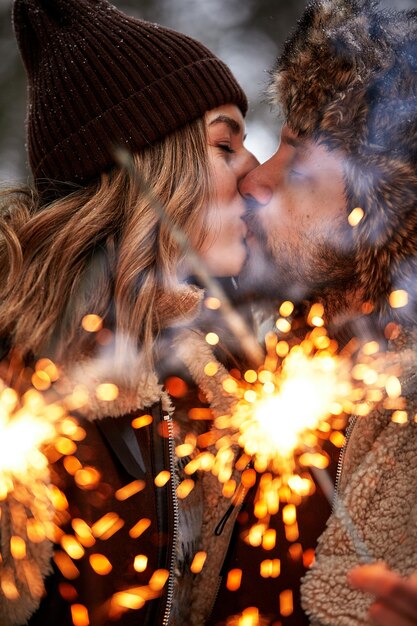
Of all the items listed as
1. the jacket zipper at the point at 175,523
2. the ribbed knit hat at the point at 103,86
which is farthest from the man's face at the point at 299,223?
the jacket zipper at the point at 175,523

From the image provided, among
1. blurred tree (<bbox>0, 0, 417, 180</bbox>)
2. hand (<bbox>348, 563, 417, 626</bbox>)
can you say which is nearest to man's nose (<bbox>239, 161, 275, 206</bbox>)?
hand (<bbox>348, 563, 417, 626</bbox>)

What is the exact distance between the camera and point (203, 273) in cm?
215

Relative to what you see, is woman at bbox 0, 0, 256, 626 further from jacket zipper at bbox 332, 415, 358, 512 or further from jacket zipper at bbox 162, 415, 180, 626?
jacket zipper at bbox 332, 415, 358, 512

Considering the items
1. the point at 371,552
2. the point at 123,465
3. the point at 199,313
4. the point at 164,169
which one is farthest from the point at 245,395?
the point at 164,169

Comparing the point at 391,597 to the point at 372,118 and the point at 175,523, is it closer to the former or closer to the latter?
the point at 175,523

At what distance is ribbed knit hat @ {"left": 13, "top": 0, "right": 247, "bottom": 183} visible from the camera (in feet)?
6.66

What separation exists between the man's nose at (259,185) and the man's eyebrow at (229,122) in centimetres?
18

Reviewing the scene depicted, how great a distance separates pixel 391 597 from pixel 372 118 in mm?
1257

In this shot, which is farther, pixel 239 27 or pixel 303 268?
pixel 239 27

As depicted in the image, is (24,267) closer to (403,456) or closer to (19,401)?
(19,401)

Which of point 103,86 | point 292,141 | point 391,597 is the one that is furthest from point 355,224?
point 391,597

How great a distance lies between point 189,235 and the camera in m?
2.07

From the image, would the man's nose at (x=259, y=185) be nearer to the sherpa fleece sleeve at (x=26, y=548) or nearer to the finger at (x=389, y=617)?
the sherpa fleece sleeve at (x=26, y=548)

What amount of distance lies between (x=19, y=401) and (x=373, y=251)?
1.10 metres
